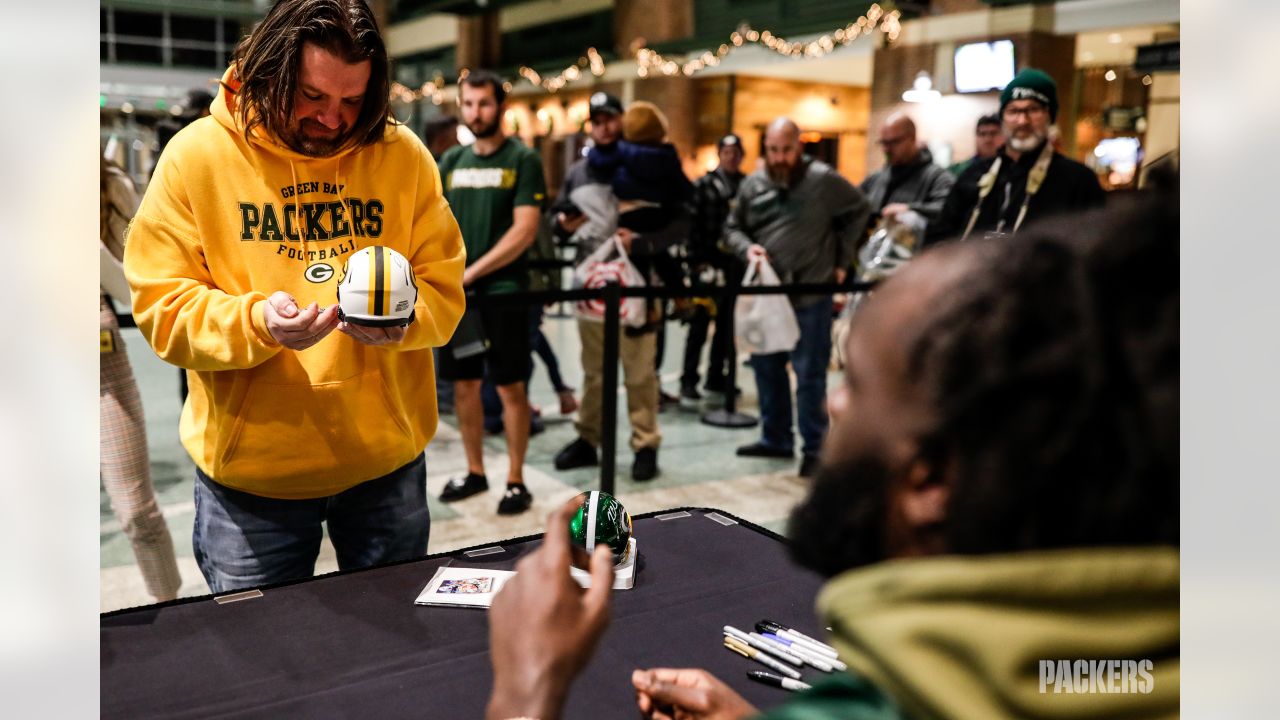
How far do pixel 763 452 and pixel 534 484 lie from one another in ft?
4.13

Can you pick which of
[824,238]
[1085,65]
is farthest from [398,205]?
[1085,65]

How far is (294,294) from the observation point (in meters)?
1.73

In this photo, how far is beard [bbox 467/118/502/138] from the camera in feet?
12.6

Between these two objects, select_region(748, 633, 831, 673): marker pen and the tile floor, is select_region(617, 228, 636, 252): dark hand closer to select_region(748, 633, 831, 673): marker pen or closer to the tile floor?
the tile floor

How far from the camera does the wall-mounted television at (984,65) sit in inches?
411

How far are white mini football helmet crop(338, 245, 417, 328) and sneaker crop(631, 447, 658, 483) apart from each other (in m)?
3.10

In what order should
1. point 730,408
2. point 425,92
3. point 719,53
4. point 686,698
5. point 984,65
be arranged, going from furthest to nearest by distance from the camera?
1. point 425,92
2. point 719,53
3. point 984,65
4. point 730,408
5. point 686,698

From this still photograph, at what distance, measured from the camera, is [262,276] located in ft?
5.60

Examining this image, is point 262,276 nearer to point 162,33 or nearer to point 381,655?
point 381,655

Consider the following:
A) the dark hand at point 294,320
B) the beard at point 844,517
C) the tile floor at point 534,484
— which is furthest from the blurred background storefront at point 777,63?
the beard at point 844,517

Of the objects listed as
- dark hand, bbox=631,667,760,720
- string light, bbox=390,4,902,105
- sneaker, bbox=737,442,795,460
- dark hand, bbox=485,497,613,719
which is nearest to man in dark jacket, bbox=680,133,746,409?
sneaker, bbox=737,442,795,460

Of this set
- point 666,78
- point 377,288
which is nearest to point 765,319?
point 377,288

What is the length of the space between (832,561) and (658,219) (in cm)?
417

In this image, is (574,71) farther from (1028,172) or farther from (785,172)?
(1028,172)
